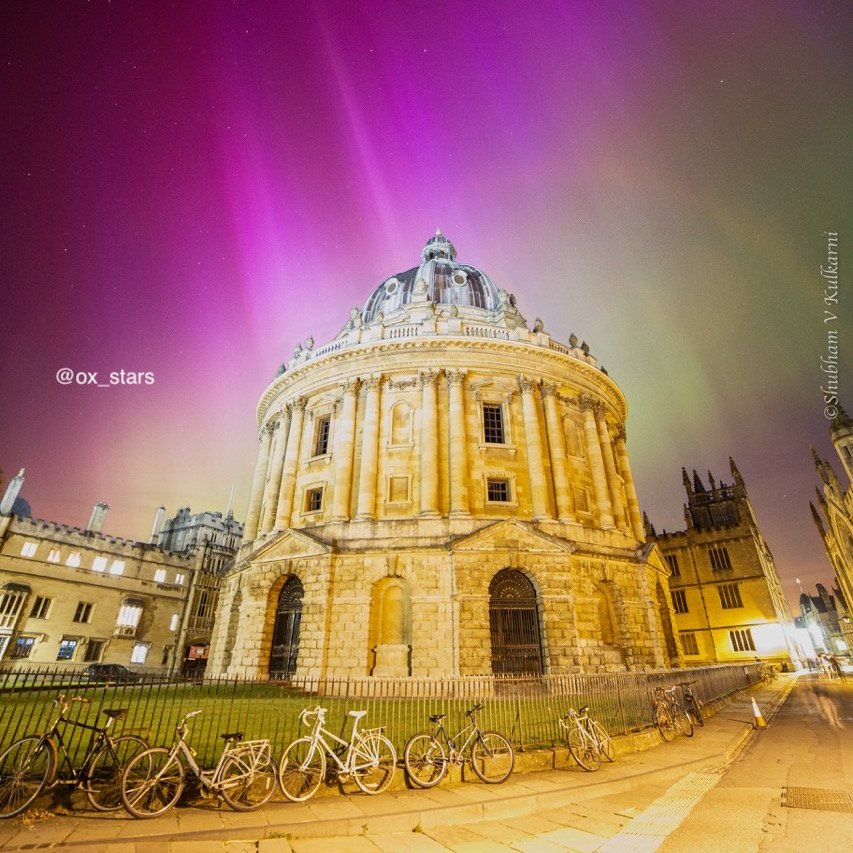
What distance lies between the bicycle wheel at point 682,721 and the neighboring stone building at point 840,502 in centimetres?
5328

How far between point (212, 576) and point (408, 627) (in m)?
36.5

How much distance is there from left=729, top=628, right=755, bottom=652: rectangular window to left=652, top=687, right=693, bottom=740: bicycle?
39.3 m

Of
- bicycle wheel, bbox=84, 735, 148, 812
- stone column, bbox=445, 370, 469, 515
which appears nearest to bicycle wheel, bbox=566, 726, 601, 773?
bicycle wheel, bbox=84, 735, 148, 812

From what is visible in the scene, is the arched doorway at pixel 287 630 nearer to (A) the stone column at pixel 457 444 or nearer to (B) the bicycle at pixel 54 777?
(A) the stone column at pixel 457 444

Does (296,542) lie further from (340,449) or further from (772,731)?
(772,731)

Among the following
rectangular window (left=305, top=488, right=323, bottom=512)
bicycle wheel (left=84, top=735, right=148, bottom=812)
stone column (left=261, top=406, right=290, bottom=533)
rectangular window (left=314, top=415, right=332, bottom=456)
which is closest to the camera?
bicycle wheel (left=84, top=735, right=148, bottom=812)

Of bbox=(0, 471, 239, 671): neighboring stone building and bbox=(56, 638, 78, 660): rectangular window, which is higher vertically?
bbox=(0, 471, 239, 671): neighboring stone building

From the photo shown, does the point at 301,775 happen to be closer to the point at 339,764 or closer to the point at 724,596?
the point at 339,764

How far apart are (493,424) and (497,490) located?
4.12m

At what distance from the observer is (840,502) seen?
188 ft

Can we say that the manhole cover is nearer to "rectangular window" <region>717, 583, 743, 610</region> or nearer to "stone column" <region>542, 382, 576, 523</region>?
"stone column" <region>542, 382, 576, 523</region>

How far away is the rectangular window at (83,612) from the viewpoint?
3966 cm

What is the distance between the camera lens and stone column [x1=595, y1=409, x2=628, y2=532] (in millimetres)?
28812

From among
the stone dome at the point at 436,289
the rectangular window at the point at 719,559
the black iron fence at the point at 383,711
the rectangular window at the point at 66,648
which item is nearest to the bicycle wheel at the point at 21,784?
the black iron fence at the point at 383,711
